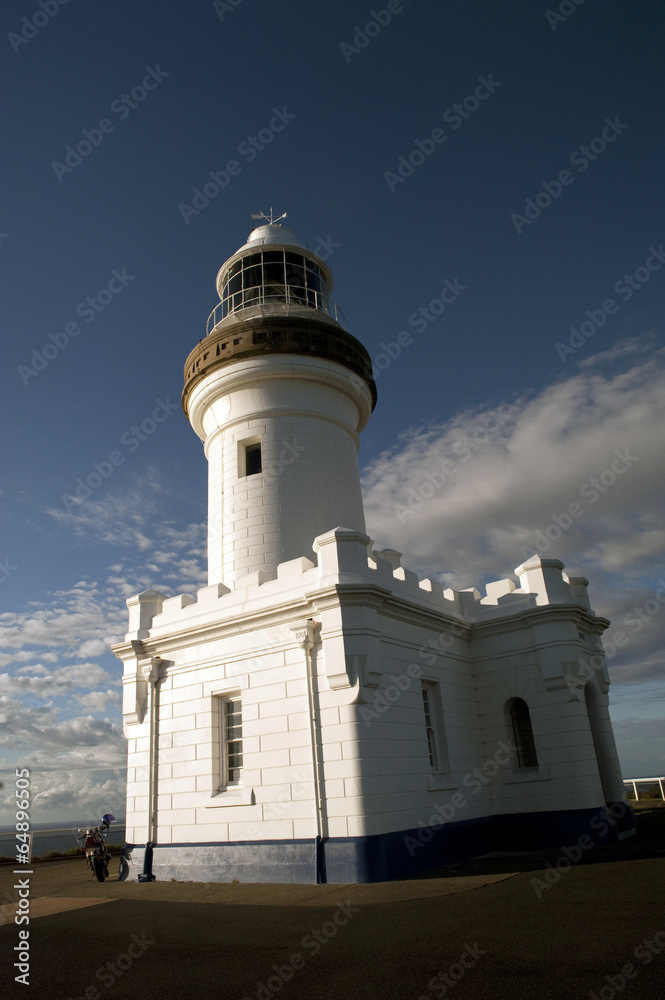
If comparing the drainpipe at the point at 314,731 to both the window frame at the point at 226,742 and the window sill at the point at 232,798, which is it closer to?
the window sill at the point at 232,798

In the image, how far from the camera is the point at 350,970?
546cm

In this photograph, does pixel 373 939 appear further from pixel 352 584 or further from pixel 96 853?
pixel 96 853

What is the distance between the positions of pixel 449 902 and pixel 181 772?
569 cm

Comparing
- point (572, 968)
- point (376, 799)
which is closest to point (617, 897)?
point (572, 968)

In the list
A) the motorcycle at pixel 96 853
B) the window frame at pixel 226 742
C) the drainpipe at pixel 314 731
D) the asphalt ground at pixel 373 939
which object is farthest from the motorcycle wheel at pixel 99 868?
the drainpipe at pixel 314 731

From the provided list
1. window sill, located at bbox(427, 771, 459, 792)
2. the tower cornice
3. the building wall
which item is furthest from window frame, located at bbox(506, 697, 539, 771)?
the tower cornice

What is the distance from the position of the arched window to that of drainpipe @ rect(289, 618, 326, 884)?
16.1 feet

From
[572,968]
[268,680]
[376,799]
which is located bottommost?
[572,968]

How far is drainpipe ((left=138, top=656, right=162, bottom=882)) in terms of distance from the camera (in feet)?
38.2

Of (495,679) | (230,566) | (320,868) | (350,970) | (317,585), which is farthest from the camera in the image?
(230,566)

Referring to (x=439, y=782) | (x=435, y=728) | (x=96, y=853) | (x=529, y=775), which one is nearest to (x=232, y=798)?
(x=96, y=853)

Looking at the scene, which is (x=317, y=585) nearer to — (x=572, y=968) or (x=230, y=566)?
(x=230, y=566)

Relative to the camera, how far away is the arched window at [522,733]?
13094 millimetres

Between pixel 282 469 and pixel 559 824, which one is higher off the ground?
pixel 282 469
